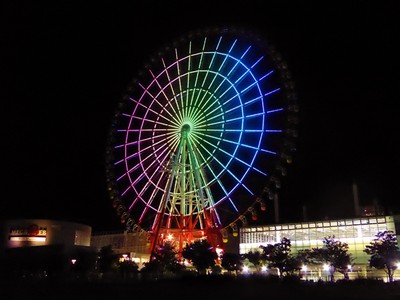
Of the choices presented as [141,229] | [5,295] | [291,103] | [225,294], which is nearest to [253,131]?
[291,103]

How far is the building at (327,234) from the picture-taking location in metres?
52.8

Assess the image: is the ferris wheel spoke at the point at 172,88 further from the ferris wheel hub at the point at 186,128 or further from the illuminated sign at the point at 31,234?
the illuminated sign at the point at 31,234

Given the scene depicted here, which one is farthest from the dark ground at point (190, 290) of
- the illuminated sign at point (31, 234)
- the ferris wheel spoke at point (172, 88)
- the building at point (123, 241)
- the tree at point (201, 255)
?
the building at point (123, 241)

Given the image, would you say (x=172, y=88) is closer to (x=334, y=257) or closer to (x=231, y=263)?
(x=231, y=263)

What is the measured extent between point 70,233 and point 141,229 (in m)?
22.4

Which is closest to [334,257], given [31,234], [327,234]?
[327,234]

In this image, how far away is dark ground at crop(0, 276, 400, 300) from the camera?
14.6 meters

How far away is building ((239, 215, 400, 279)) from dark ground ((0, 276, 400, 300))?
3279cm

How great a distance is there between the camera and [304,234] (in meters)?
60.2

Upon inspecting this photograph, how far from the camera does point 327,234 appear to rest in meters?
57.9

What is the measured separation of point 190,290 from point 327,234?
46504mm

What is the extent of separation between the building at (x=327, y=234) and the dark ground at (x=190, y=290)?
3279cm

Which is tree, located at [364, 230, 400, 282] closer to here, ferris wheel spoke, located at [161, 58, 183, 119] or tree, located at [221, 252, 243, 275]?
tree, located at [221, 252, 243, 275]

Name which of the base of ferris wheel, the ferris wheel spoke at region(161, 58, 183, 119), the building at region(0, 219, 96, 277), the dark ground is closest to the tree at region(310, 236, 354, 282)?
the base of ferris wheel
